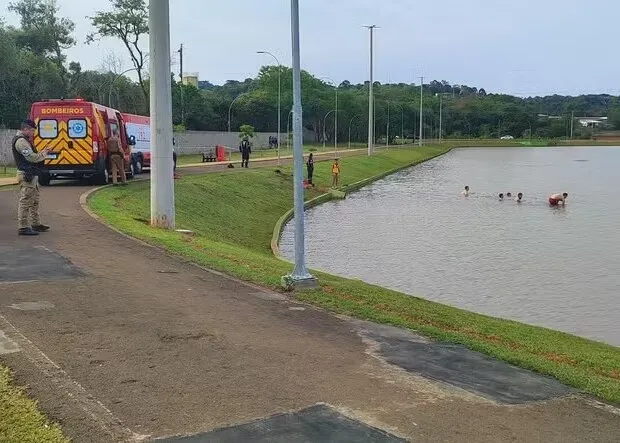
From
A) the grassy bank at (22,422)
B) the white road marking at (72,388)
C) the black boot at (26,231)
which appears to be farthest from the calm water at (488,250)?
the grassy bank at (22,422)

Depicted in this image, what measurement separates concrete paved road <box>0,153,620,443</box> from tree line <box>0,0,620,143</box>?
146 feet

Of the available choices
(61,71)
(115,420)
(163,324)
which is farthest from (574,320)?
(61,71)

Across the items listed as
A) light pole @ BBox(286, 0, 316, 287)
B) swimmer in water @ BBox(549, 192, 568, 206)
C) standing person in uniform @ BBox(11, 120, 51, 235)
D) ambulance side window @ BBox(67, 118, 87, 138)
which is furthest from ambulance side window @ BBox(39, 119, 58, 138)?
swimmer in water @ BBox(549, 192, 568, 206)

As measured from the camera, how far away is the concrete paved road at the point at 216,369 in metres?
5.14

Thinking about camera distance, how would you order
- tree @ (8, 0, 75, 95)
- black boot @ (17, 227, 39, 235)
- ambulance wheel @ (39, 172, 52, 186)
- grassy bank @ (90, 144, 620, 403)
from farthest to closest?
1. tree @ (8, 0, 75, 95)
2. ambulance wheel @ (39, 172, 52, 186)
3. black boot @ (17, 227, 39, 235)
4. grassy bank @ (90, 144, 620, 403)

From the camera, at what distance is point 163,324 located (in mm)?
7555

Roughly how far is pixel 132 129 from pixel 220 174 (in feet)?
15.5

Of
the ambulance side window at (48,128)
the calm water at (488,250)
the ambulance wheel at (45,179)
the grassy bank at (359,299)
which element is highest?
the ambulance side window at (48,128)

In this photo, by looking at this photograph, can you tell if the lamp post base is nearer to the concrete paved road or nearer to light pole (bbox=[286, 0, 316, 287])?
light pole (bbox=[286, 0, 316, 287])

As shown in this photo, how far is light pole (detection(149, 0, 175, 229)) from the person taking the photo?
1496 centimetres

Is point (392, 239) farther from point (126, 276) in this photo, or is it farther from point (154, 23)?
point (126, 276)

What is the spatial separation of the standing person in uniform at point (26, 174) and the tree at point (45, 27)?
2533 inches

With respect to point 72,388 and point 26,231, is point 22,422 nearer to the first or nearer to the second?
point 72,388

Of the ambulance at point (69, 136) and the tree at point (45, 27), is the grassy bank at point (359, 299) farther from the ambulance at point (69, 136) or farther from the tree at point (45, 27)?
the tree at point (45, 27)
